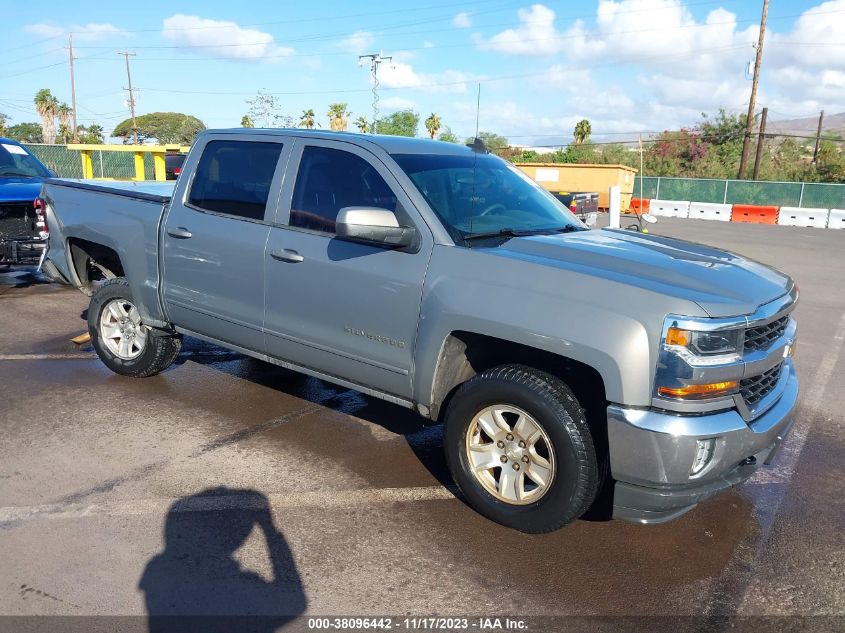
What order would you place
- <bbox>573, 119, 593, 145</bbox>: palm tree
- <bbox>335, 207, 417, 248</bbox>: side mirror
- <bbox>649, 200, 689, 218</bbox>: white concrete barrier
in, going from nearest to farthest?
1. <bbox>335, 207, 417, 248</bbox>: side mirror
2. <bbox>649, 200, 689, 218</bbox>: white concrete barrier
3. <bbox>573, 119, 593, 145</bbox>: palm tree

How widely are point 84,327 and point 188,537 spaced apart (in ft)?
16.4

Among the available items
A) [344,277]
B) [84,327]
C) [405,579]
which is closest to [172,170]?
[84,327]

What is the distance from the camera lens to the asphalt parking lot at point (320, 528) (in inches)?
120

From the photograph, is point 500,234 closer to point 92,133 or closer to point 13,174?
point 13,174

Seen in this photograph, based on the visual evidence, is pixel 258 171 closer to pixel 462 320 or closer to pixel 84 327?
pixel 462 320

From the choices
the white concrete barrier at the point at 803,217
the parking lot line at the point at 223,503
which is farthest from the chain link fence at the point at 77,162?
the parking lot line at the point at 223,503

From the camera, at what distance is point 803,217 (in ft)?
89.1

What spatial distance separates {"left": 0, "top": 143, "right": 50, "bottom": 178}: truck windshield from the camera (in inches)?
378

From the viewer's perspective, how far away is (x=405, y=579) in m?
3.17

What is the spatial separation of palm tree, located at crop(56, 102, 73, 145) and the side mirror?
278 ft

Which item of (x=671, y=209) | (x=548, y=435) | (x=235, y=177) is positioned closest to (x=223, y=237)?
(x=235, y=177)

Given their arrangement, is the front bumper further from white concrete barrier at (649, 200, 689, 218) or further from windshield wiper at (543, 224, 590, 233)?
white concrete barrier at (649, 200, 689, 218)

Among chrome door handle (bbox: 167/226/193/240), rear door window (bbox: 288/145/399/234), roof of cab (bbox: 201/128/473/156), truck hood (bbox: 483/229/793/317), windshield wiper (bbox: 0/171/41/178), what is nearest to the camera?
truck hood (bbox: 483/229/793/317)

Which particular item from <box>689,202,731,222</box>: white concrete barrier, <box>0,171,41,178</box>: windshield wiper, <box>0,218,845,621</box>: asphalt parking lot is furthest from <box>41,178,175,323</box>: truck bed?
<box>689,202,731,222</box>: white concrete barrier
